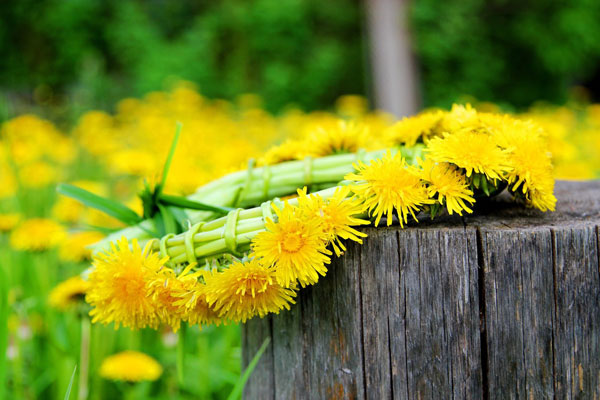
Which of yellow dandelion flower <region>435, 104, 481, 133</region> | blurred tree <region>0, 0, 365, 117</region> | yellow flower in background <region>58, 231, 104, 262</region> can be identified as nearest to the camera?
yellow dandelion flower <region>435, 104, 481, 133</region>

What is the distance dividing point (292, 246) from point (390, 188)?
19cm

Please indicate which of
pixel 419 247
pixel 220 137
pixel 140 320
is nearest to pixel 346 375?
pixel 419 247

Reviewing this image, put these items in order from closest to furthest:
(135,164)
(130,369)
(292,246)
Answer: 1. (292,246)
2. (130,369)
3. (135,164)

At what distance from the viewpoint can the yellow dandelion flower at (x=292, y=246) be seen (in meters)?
0.89

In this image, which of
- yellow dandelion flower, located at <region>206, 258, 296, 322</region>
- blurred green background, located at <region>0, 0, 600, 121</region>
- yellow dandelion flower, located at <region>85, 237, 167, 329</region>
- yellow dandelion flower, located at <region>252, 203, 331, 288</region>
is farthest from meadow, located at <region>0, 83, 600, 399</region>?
blurred green background, located at <region>0, 0, 600, 121</region>

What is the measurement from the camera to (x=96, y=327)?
5.90 feet

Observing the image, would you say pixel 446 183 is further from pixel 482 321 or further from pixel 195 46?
pixel 195 46

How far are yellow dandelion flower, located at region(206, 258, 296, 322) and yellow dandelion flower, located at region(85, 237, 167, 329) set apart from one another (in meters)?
0.13

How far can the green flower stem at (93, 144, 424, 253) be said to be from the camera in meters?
1.15

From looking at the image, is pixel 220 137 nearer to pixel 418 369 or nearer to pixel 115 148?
pixel 115 148

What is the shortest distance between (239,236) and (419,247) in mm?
324

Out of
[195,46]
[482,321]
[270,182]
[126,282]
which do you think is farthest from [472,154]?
[195,46]

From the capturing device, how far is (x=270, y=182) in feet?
3.91

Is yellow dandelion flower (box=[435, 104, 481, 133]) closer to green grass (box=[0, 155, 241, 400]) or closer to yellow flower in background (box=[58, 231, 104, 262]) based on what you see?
green grass (box=[0, 155, 241, 400])
